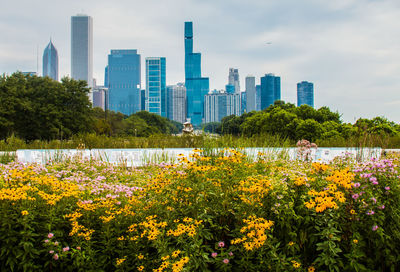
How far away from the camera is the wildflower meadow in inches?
98.9

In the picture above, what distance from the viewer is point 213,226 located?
268 centimetres

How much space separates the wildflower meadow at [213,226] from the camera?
251cm

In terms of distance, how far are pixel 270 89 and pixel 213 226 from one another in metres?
170

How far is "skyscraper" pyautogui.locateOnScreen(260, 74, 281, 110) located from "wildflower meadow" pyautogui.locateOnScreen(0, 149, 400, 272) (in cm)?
16396

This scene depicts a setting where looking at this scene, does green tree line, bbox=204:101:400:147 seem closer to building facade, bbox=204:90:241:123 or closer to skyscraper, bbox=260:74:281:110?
skyscraper, bbox=260:74:281:110

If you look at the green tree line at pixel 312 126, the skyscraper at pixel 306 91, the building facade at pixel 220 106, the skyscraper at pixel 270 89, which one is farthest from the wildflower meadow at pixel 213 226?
Result: the building facade at pixel 220 106

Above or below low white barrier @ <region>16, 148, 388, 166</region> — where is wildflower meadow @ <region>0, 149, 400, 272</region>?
below

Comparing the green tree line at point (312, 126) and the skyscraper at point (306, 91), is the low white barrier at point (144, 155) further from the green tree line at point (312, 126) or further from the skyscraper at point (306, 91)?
the skyscraper at point (306, 91)

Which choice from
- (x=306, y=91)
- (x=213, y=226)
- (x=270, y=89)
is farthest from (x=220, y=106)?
(x=213, y=226)

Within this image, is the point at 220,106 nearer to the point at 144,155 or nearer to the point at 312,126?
the point at 312,126

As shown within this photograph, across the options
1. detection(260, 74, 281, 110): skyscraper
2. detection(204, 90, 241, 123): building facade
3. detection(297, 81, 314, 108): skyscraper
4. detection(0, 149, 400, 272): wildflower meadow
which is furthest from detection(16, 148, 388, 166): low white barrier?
detection(204, 90, 241, 123): building facade

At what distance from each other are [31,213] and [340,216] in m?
2.70

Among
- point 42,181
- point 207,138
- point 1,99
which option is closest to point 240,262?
point 42,181

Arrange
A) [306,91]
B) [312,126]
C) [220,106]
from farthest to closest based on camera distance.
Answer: [220,106], [306,91], [312,126]
